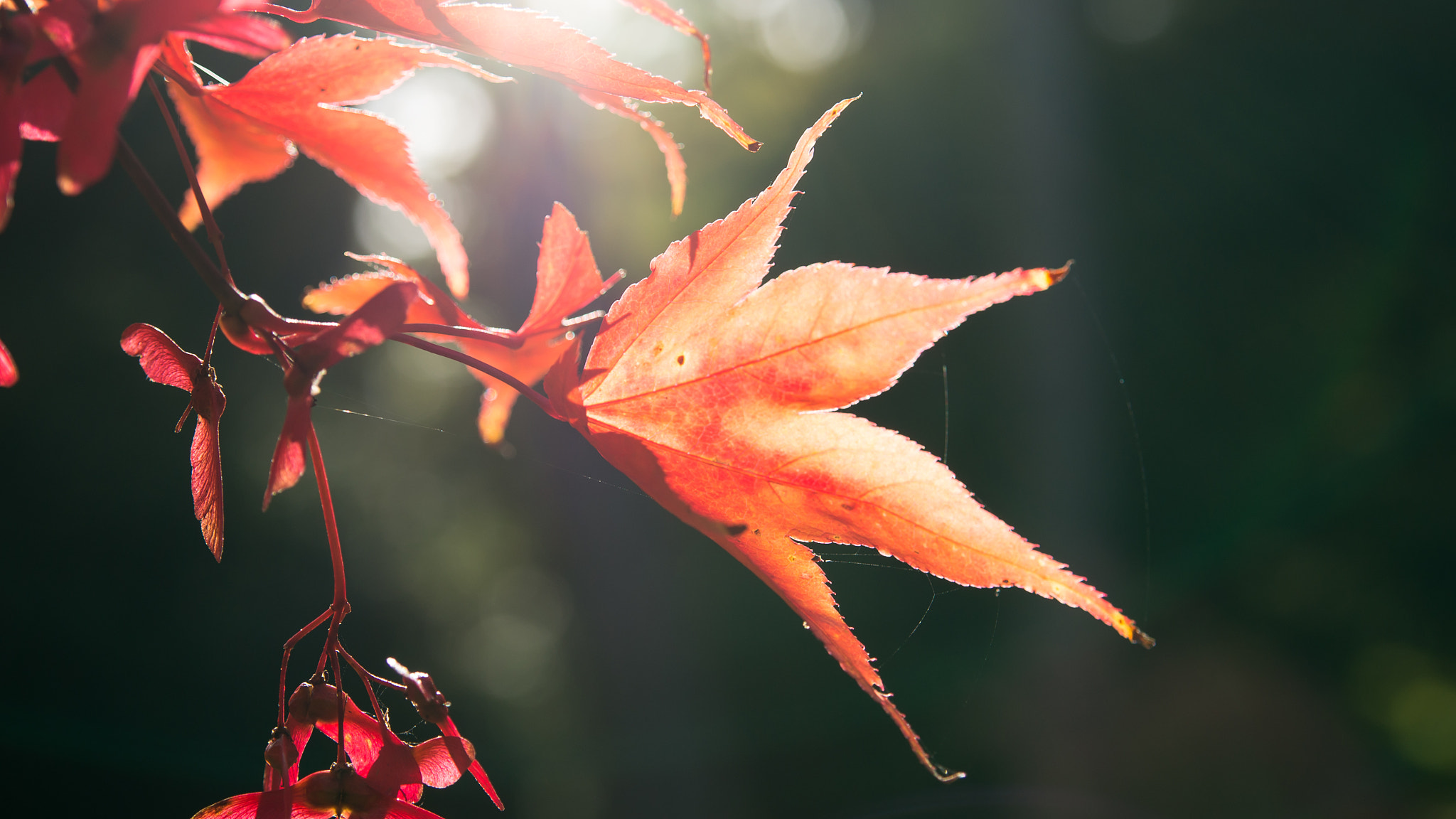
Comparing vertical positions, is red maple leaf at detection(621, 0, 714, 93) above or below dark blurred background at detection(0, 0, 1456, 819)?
above

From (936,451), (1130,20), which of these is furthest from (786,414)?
(1130,20)

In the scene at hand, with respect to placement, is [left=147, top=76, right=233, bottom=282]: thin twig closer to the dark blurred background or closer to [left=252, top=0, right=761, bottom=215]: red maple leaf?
[left=252, top=0, right=761, bottom=215]: red maple leaf

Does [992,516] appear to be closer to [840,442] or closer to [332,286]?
[840,442]

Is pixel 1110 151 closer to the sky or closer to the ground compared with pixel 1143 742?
closer to the sky

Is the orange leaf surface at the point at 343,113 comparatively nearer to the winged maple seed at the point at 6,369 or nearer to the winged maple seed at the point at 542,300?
the winged maple seed at the point at 542,300

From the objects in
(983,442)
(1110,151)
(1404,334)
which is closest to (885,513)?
(983,442)

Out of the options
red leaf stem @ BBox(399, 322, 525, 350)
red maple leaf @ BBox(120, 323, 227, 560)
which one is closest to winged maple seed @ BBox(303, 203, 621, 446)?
red leaf stem @ BBox(399, 322, 525, 350)

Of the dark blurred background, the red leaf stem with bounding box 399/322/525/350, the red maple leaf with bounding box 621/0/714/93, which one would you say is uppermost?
the red maple leaf with bounding box 621/0/714/93

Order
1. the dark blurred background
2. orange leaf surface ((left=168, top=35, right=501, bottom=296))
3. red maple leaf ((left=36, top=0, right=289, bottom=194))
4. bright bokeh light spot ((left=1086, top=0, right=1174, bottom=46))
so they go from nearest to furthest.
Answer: red maple leaf ((left=36, top=0, right=289, bottom=194))
orange leaf surface ((left=168, top=35, right=501, bottom=296))
the dark blurred background
bright bokeh light spot ((left=1086, top=0, right=1174, bottom=46))
